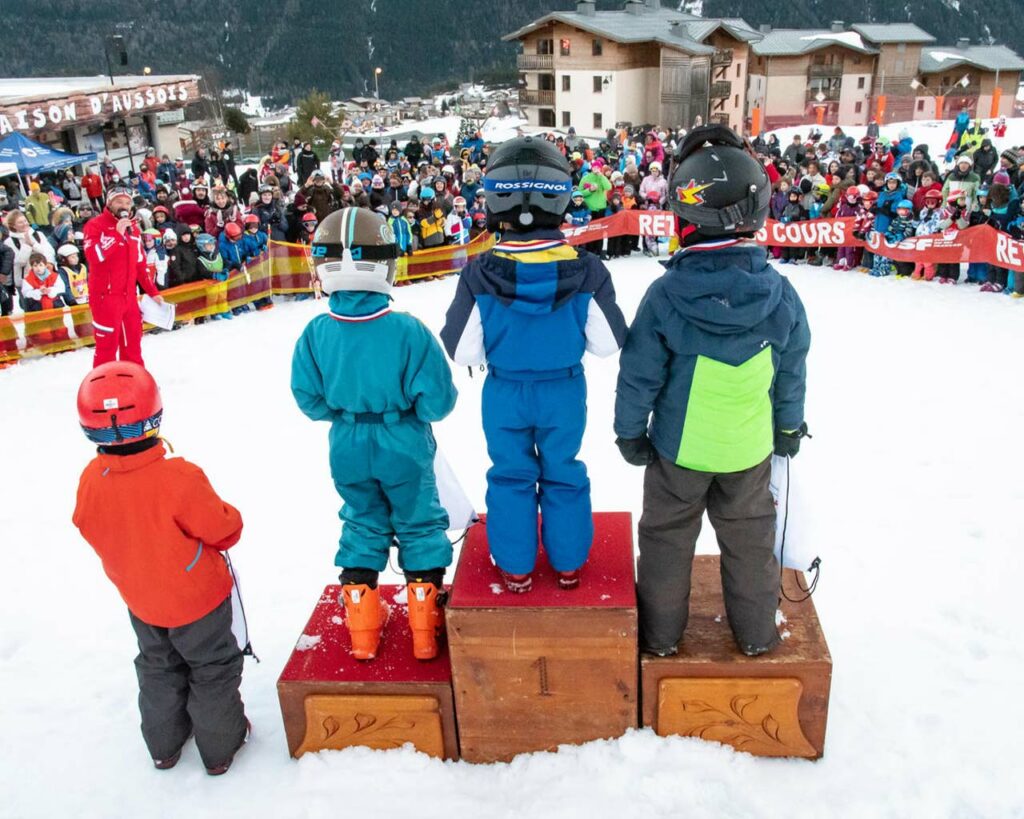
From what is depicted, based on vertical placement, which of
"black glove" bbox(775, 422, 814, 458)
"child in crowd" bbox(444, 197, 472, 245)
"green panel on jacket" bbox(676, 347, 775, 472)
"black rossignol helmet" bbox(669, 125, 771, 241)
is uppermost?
"black rossignol helmet" bbox(669, 125, 771, 241)

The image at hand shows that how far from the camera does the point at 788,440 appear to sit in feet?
9.16

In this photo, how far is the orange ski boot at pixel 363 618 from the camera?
9.69ft

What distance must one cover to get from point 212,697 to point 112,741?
0.67 metres

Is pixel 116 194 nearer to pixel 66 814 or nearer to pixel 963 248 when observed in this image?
pixel 66 814

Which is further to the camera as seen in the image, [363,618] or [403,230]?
[403,230]

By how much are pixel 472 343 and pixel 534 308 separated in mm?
262

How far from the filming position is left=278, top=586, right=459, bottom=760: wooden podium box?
2902 millimetres

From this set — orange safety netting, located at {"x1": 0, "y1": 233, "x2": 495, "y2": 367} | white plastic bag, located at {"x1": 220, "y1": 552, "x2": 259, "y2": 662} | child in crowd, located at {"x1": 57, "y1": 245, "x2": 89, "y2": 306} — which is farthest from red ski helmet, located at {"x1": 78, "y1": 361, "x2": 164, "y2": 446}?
child in crowd, located at {"x1": 57, "y1": 245, "x2": 89, "y2": 306}

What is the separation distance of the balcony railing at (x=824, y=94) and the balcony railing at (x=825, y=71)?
0.82 meters

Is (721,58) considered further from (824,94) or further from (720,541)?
(720,541)

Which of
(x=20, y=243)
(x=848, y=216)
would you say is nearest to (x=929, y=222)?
(x=848, y=216)

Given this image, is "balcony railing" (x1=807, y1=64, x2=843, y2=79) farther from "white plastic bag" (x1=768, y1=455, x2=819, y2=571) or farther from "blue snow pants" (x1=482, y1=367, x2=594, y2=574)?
"blue snow pants" (x1=482, y1=367, x2=594, y2=574)

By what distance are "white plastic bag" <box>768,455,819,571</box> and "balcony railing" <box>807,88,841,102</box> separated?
49674 millimetres

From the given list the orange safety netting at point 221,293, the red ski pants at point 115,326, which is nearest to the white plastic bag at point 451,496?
the red ski pants at point 115,326
